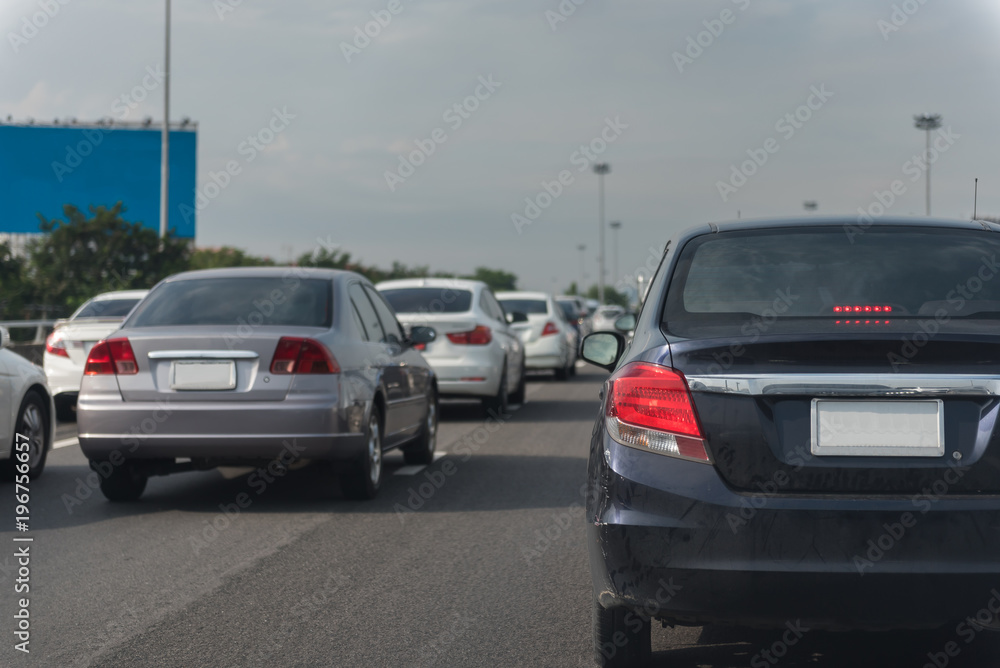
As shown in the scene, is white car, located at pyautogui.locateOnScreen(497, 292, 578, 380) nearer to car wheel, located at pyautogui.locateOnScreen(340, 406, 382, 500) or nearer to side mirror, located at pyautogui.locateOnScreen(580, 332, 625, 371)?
car wheel, located at pyautogui.locateOnScreen(340, 406, 382, 500)

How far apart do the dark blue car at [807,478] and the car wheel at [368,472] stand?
4314 mm

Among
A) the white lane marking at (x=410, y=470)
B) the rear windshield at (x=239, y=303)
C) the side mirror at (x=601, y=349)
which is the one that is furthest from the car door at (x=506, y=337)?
the side mirror at (x=601, y=349)

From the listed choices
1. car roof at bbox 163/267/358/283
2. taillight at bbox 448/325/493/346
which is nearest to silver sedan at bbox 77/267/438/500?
car roof at bbox 163/267/358/283

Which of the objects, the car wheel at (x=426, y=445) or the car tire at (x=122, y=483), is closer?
the car tire at (x=122, y=483)

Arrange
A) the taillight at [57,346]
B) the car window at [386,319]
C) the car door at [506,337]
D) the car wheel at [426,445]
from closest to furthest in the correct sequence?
the car window at [386,319]
the car wheel at [426,445]
the taillight at [57,346]
the car door at [506,337]

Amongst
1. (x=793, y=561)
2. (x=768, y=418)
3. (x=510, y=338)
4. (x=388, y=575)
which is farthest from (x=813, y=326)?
(x=510, y=338)

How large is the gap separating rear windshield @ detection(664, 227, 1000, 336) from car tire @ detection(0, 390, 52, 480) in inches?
244

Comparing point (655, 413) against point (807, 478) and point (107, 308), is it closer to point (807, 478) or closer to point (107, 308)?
point (807, 478)

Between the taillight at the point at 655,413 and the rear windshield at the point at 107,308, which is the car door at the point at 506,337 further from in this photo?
the taillight at the point at 655,413

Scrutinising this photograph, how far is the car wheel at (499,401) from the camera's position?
15156 mm

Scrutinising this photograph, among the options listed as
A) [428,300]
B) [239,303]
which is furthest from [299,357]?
[428,300]

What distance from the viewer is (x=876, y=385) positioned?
365 centimetres

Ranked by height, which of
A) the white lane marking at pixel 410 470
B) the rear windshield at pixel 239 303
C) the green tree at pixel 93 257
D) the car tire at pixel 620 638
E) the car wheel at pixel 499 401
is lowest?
the white lane marking at pixel 410 470

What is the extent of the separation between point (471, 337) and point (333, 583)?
892 cm
